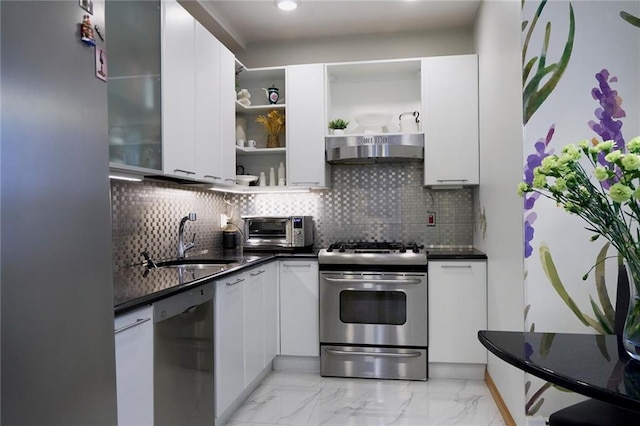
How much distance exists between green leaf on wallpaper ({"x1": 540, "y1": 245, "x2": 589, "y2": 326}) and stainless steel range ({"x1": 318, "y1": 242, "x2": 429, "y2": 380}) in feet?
3.64

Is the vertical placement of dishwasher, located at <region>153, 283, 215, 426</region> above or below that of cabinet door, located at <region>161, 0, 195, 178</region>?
below

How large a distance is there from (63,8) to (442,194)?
3084 mm

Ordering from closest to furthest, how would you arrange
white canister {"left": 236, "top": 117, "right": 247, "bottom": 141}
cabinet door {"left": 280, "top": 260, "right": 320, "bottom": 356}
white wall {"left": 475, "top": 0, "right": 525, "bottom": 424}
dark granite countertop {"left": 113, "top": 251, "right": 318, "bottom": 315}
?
dark granite countertop {"left": 113, "top": 251, "right": 318, "bottom": 315} → white wall {"left": 475, "top": 0, "right": 525, "bottom": 424} → cabinet door {"left": 280, "top": 260, "right": 320, "bottom": 356} → white canister {"left": 236, "top": 117, "right": 247, "bottom": 141}

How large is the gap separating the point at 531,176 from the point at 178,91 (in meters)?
1.91

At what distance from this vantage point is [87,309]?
1169mm

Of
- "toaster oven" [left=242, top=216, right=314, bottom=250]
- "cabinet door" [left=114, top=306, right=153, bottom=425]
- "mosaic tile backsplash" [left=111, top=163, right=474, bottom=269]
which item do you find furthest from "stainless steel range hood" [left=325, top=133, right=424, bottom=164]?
"cabinet door" [left=114, top=306, right=153, bottom=425]

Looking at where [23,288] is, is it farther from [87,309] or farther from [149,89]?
[149,89]

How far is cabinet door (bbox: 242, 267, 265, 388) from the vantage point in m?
2.62

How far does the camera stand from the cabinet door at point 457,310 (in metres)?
3.02

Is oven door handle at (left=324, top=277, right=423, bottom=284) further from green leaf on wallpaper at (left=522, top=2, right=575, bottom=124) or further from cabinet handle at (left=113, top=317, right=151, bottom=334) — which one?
cabinet handle at (left=113, top=317, right=151, bottom=334)

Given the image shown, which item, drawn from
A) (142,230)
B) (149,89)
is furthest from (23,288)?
(142,230)

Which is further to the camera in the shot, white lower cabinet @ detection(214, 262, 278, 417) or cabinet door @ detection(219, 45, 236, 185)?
cabinet door @ detection(219, 45, 236, 185)

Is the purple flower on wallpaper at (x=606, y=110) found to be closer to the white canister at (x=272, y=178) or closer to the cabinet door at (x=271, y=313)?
the cabinet door at (x=271, y=313)

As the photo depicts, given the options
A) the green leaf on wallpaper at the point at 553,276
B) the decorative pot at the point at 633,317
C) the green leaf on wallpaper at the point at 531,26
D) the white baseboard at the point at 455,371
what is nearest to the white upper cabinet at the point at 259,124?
the white baseboard at the point at 455,371
